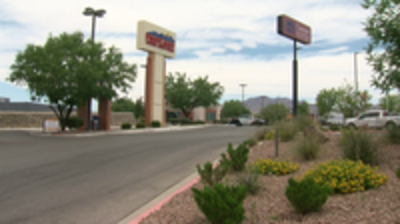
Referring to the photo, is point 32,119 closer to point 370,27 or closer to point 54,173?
point 54,173

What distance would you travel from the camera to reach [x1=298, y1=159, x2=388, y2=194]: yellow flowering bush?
595 centimetres

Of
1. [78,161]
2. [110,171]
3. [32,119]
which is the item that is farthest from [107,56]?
[110,171]

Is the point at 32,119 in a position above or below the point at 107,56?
below

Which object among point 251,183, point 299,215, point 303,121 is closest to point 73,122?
point 303,121

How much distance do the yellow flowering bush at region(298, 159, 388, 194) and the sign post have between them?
102 ft

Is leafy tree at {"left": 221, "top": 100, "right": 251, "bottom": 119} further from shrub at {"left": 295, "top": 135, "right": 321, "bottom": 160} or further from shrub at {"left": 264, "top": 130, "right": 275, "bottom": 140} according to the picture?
shrub at {"left": 295, "top": 135, "right": 321, "bottom": 160}

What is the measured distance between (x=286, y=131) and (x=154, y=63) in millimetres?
26041

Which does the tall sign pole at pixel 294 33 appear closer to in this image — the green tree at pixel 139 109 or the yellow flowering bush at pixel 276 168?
the yellow flowering bush at pixel 276 168

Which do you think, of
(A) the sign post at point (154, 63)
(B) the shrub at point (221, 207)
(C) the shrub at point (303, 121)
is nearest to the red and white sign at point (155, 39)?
(A) the sign post at point (154, 63)

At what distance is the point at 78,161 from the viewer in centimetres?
1203

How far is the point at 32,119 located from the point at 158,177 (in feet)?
112

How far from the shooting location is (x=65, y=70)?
24.7m

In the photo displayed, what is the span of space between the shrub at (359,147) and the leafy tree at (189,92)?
47.9 meters

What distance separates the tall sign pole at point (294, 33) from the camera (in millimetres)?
19219
